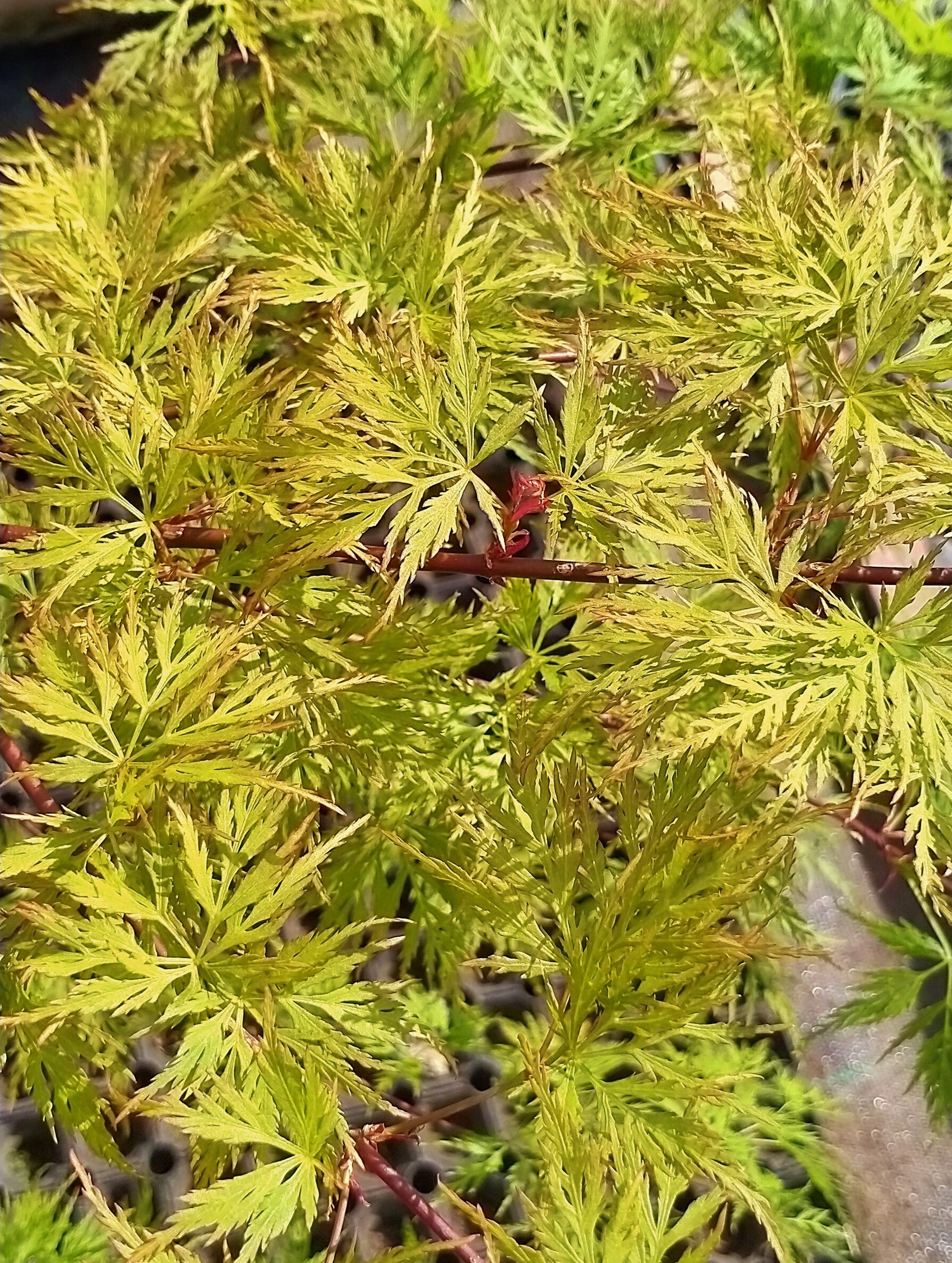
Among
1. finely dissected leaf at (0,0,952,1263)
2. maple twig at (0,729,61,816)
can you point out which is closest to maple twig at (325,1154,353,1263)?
finely dissected leaf at (0,0,952,1263)

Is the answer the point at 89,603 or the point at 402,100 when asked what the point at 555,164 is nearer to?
the point at 402,100

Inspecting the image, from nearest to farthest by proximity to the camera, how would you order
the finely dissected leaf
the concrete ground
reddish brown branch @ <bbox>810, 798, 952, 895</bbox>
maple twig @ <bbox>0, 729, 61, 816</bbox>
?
the finely dissected leaf
maple twig @ <bbox>0, 729, 61, 816</bbox>
reddish brown branch @ <bbox>810, 798, 952, 895</bbox>
the concrete ground

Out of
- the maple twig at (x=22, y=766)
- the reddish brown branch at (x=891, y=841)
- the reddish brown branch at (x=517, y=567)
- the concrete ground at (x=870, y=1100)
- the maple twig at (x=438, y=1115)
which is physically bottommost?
the concrete ground at (x=870, y=1100)

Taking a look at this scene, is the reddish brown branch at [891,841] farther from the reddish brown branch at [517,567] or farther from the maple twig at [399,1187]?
the maple twig at [399,1187]

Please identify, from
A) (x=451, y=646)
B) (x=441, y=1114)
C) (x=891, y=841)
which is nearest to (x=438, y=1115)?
(x=441, y=1114)

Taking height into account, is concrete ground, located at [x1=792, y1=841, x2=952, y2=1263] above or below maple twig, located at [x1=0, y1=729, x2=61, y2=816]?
below

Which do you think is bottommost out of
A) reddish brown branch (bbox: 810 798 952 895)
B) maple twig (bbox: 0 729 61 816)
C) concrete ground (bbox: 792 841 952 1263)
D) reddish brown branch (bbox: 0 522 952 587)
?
concrete ground (bbox: 792 841 952 1263)

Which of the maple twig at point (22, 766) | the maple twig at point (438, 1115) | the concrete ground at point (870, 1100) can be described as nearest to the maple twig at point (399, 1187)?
the maple twig at point (438, 1115)

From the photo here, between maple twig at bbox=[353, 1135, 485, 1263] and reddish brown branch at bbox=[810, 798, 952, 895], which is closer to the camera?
maple twig at bbox=[353, 1135, 485, 1263]

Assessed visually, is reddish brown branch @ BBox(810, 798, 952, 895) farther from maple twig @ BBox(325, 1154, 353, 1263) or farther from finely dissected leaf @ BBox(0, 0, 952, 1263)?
maple twig @ BBox(325, 1154, 353, 1263)

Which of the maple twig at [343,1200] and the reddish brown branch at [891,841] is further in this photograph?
the reddish brown branch at [891,841]
